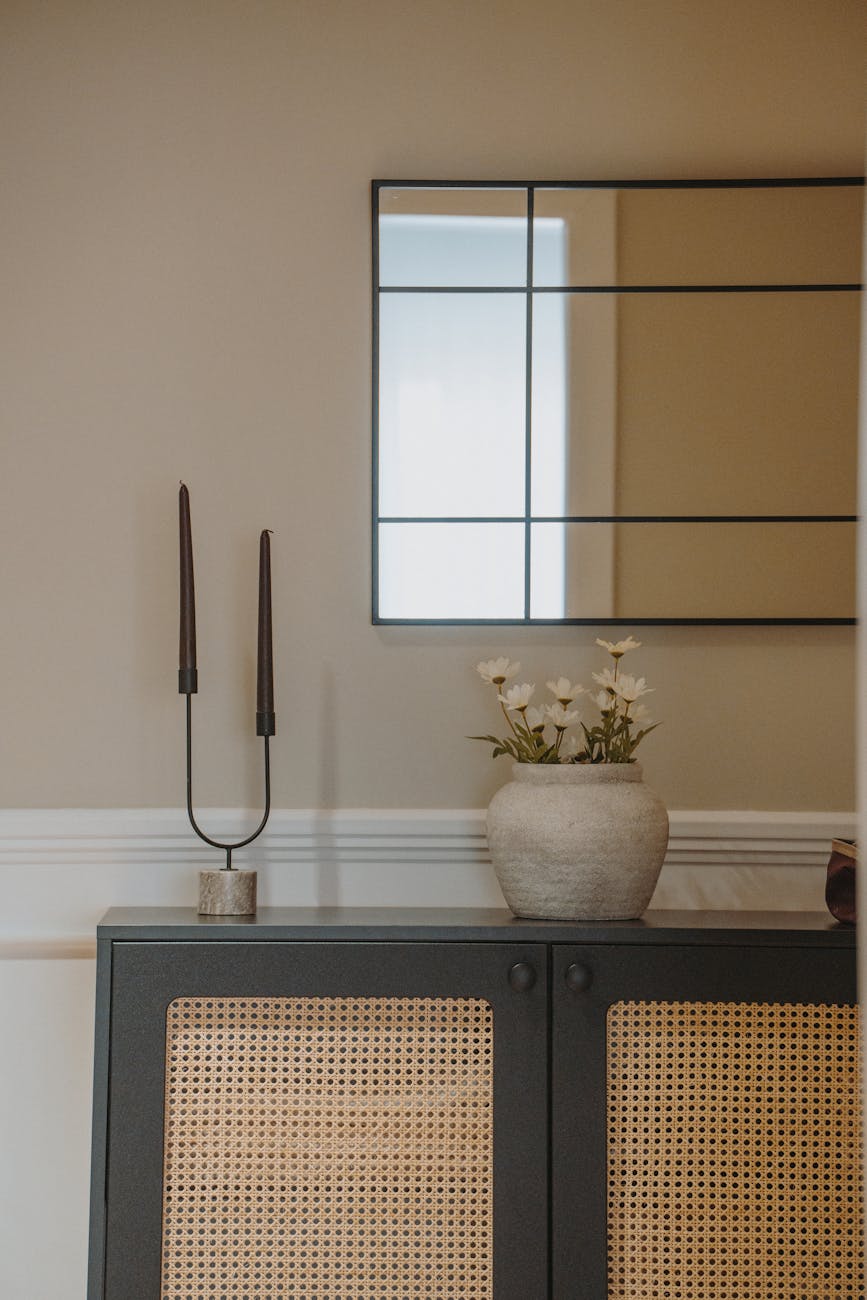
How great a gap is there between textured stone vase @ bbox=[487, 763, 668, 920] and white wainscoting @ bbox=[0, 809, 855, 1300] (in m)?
0.23

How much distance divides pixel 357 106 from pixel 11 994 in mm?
1326

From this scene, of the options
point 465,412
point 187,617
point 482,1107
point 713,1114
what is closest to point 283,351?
point 465,412

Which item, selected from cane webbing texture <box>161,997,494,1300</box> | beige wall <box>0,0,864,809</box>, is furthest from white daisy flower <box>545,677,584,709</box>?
cane webbing texture <box>161,997,494,1300</box>

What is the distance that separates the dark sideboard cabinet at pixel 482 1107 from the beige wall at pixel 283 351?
360 millimetres

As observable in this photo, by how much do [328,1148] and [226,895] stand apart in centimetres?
31

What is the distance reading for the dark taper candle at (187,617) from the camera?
148 cm

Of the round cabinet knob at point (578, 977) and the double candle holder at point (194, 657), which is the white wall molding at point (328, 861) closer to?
the double candle holder at point (194, 657)

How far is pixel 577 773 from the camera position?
4.58 feet

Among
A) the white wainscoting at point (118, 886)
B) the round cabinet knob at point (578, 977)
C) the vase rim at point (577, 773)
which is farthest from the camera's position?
the white wainscoting at point (118, 886)

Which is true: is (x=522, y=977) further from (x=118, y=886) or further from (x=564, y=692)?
(x=118, y=886)

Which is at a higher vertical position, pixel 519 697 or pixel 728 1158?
pixel 519 697

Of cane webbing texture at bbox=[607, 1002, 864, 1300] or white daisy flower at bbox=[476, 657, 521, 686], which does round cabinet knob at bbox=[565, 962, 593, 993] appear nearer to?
cane webbing texture at bbox=[607, 1002, 864, 1300]

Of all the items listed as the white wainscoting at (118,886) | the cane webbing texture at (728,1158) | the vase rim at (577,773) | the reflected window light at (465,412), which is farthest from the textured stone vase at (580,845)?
the reflected window light at (465,412)

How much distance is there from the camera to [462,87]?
5.46ft
